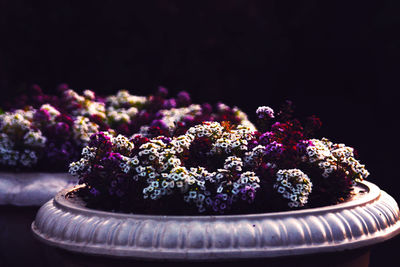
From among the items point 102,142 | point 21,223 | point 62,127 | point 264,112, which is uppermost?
point 264,112

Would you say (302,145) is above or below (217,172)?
above

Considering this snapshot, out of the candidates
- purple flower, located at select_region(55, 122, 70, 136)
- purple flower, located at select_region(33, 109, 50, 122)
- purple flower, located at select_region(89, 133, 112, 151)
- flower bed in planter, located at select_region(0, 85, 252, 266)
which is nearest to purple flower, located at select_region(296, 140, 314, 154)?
flower bed in planter, located at select_region(0, 85, 252, 266)

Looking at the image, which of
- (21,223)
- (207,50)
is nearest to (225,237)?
(21,223)

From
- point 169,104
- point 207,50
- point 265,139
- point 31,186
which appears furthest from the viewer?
point 207,50

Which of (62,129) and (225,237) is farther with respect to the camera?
(62,129)

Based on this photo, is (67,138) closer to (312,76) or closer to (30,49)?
(30,49)

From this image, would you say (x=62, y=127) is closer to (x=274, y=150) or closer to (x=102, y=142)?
(x=102, y=142)
